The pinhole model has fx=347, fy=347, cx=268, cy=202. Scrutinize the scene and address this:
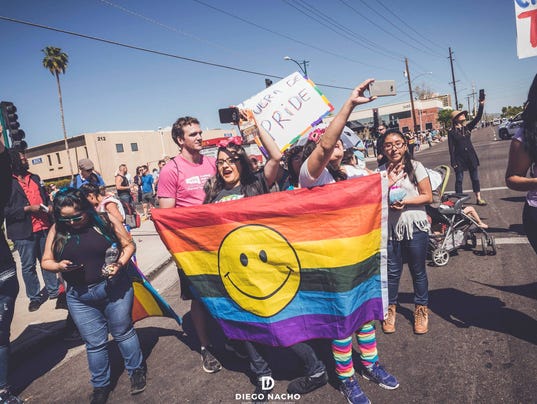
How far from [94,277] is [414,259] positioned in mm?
2686

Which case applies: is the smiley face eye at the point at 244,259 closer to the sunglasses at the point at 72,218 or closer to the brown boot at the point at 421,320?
the sunglasses at the point at 72,218

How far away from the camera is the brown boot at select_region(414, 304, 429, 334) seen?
123 inches

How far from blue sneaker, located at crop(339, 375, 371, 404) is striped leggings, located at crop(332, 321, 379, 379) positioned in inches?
1.6

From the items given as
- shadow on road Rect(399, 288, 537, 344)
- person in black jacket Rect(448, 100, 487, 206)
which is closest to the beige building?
person in black jacket Rect(448, 100, 487, 206)

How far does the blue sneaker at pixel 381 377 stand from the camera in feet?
8.25

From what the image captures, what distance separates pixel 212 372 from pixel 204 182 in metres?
1.70

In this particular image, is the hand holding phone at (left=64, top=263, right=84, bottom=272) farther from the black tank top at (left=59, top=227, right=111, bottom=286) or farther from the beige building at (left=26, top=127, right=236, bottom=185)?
the beige building at (left=26, top=127, right=236, bottom=185)

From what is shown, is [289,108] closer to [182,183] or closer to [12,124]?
[182,183]

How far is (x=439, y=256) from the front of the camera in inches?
181

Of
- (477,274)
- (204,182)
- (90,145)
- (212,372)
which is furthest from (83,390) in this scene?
(90,145)

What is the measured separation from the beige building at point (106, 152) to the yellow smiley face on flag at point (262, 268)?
1456 inches

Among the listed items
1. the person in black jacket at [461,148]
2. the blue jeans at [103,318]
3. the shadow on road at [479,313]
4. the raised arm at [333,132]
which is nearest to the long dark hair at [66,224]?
the blue jeans at [103,318]

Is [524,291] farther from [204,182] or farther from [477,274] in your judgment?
[204,182]

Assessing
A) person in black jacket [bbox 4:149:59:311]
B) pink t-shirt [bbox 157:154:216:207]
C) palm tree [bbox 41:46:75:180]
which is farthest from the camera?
palm tree [bbox 41:46:75:180]
